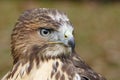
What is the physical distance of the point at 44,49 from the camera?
20.4ft

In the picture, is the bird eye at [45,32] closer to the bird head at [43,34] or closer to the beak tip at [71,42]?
the bird head at [43,34]

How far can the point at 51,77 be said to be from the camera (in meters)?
6.12

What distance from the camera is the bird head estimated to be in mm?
6102

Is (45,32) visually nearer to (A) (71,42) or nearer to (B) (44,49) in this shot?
(B) (44,49)

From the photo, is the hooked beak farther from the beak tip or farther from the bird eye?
the bird eye

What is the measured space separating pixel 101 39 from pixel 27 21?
811 centimetres

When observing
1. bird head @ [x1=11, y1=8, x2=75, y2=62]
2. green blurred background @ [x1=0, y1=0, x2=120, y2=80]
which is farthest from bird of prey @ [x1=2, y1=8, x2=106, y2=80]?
green blurred background @ [x1=0, y1=0, x2=120, y2=80]

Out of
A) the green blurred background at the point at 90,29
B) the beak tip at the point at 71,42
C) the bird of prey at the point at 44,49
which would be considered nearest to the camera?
the beak tip at the point at 71,42

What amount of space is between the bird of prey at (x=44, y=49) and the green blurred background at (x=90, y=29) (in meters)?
5.60

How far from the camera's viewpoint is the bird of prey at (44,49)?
612 cm

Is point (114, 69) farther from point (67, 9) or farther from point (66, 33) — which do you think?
point (66, 33)

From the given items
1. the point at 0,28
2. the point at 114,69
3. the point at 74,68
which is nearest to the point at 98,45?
the point at 114,69

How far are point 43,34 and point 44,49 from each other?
14 centimetres

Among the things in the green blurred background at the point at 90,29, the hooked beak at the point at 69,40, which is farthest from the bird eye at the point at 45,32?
the green blurred background at the point at 90,29
